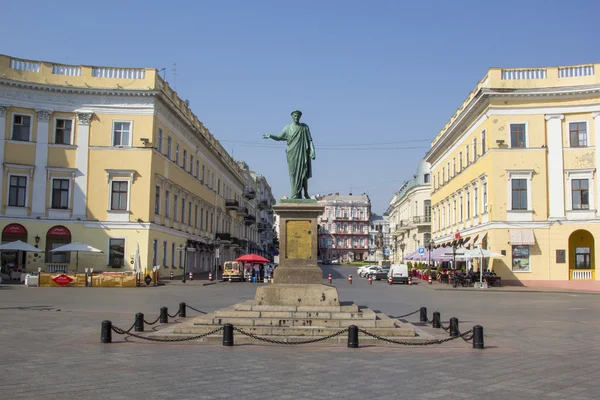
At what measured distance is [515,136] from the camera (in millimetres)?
41281

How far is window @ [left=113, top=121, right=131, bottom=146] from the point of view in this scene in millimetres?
41906

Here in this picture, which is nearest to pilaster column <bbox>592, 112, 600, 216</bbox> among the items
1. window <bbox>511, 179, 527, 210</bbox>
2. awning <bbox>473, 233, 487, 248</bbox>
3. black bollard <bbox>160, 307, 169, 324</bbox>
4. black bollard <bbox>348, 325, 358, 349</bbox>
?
window <bbox>511, 179, 527, 210</bbox>

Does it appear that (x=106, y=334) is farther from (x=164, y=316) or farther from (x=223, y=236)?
(x=223, y=236)

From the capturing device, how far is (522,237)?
40219mm

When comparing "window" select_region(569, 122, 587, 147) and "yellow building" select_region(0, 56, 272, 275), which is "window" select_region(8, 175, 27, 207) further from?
"window" select_region(569, 122, 587, 147)

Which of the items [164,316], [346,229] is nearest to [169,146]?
[164,316]

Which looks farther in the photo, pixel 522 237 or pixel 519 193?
pixel 519 193

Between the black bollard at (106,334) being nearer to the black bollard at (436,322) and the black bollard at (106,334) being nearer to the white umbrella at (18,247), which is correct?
the black bollard at (436,322)

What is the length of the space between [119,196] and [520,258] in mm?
27165

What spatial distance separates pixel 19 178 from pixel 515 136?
108 feet

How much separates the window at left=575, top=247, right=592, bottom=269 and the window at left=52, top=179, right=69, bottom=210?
34.1 m

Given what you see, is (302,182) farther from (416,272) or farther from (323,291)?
(416,272)

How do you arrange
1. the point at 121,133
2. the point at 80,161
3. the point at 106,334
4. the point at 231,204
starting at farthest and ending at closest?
the point at 231,204, the point at 121,133, the point at 80,161, the point at 106,334

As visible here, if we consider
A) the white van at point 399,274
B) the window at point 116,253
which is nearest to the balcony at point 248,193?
the white van at point 399,274
